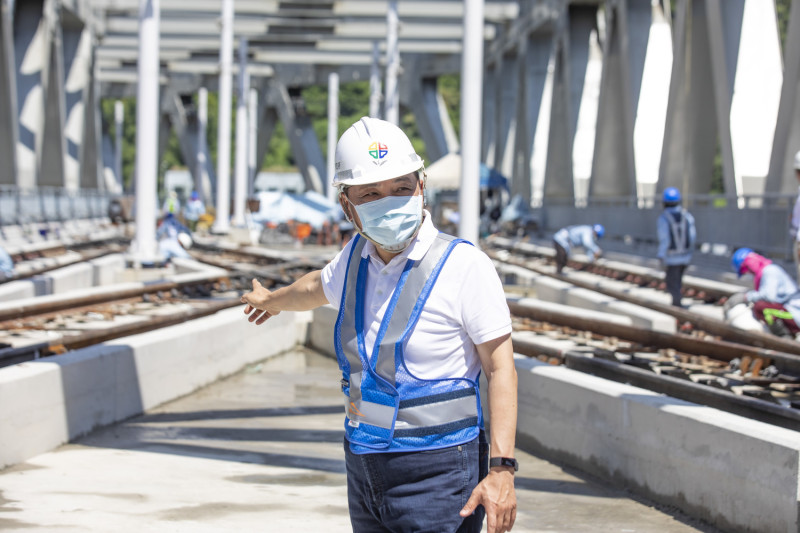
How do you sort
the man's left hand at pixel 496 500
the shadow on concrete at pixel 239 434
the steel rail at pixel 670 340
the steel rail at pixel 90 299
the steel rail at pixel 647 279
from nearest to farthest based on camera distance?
the man's left hand at pixel 496 500, the shadow on concrete at pixel 239 434, the steel rail at pixel 670 340, the steel rail at pixel 90 299, the steel rail at pixel 647 279

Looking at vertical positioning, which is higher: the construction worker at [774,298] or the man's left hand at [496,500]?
the man's left hand at [496,500]

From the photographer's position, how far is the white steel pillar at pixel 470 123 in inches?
684

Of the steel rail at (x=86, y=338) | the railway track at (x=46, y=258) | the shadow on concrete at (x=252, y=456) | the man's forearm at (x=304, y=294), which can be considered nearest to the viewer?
the man's forearm at (x=304, y=294)

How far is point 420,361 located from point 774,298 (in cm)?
881

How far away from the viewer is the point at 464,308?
10.3 feet

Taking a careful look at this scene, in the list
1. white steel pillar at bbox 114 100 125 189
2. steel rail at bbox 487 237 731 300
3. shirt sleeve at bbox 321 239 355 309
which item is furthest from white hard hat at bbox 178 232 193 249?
white steel pillar at bbox 114 100 125 189

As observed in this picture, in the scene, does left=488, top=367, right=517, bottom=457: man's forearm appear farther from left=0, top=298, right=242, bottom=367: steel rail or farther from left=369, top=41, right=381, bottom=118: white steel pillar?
left=369, top=41, right=381, bottom=118: white steel pillar

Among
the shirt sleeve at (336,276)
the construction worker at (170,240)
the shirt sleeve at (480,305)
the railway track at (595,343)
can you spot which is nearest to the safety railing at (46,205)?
the construction worker at (170,240)

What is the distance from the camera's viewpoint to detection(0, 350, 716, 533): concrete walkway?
18.6ft

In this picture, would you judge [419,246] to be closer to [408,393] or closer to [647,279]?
[408,393]

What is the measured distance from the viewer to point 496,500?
120 inches

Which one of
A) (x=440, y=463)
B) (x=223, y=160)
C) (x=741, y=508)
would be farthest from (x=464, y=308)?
(x=223, y=160)

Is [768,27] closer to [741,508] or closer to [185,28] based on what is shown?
[741,508]

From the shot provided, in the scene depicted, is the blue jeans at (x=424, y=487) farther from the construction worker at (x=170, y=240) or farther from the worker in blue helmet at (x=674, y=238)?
the construction worker at (x=170, y=240)
